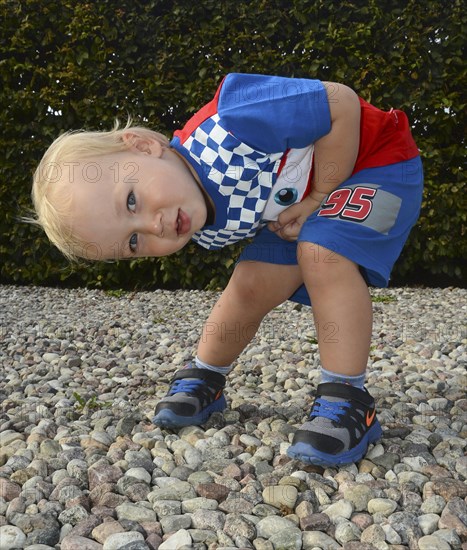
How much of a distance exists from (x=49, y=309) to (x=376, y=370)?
9.35 feet

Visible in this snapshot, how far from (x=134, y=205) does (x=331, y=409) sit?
0.79 m

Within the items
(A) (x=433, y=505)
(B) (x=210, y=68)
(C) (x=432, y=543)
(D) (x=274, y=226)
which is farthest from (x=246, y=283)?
(B) (x=210, y=68)

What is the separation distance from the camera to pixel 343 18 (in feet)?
16.3

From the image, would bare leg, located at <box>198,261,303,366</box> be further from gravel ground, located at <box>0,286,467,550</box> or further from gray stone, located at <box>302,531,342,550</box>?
gray stone, located at <box>302,531,342,550</box>

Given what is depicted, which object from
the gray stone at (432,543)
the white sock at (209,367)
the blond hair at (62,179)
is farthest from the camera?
the white sock at (209,367)

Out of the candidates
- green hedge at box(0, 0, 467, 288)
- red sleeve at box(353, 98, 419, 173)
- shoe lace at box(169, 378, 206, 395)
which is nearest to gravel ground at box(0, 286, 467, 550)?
shoe lace at box(169, 378, 206, 395)

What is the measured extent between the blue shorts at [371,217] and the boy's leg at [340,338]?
0.04 m

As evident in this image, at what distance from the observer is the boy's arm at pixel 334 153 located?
190 centimetres

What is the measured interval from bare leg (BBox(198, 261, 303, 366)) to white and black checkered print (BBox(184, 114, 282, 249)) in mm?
226

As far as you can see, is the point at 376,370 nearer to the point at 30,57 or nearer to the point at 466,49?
the point at 466,49

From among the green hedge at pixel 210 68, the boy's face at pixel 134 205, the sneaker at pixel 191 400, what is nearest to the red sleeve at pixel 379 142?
the boy's face at pixel 134 205

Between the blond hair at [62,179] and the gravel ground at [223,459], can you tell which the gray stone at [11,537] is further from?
the blond hair at [62,179]

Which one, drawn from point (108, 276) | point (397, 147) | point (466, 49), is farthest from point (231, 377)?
point (466, 49)

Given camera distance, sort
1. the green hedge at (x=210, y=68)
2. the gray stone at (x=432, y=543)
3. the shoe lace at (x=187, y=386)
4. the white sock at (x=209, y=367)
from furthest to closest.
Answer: the green hedge at (x=210, y=68) < the white sock at (x=209, y=367) < the shoe lace at (x=187, y=386) < the gray stone at (x=432, y=543)
